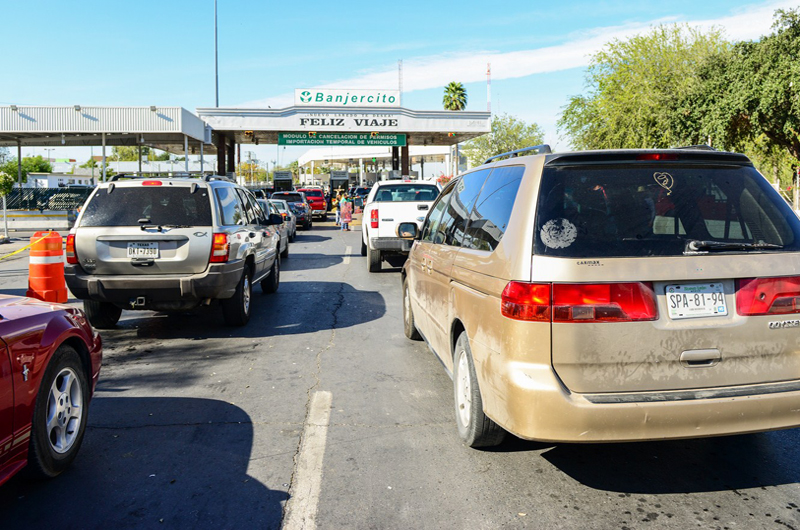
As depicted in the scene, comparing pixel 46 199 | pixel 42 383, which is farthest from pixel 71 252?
pixel 46 199

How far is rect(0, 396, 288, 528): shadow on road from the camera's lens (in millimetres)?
3334

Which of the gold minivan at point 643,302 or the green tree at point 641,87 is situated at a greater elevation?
the green tree at point 641,87

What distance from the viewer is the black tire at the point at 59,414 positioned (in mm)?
3518

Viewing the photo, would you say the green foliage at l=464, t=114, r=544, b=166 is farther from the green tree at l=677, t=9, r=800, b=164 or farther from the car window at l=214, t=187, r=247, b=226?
the car window at l=214, t=187, r=247, b=226

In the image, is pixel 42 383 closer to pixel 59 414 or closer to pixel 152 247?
pixel 59 414

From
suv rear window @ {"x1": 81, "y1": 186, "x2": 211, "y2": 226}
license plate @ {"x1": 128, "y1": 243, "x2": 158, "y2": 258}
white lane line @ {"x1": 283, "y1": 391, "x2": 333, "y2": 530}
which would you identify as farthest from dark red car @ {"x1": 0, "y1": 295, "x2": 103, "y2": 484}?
suv rear window @ {"x1": 81, "y1": 186, "x2": 211, "y2": 226}

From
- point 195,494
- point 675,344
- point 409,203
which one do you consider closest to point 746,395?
point 675,344

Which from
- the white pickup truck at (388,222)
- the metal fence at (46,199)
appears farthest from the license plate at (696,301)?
the metal fence at (46,199)

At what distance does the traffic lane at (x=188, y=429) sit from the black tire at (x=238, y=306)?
13 cm

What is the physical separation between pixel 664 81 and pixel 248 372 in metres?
28.3

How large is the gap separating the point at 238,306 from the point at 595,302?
545 centimetres

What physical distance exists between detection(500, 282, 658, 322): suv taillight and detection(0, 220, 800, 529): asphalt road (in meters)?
1.05

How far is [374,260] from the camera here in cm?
1327

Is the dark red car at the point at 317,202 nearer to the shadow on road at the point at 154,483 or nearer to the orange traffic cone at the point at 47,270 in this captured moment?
the orange traffic cone at the point at 47,270
